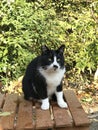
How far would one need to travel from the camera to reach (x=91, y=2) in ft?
19.6

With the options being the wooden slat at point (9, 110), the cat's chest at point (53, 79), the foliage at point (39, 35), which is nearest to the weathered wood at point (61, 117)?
the cat's chest at point (53, 79)

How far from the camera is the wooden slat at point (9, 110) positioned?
271cm

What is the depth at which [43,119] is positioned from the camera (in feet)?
9.30

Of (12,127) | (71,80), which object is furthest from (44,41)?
(12,127)

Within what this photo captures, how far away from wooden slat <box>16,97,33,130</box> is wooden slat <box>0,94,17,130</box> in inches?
2.0

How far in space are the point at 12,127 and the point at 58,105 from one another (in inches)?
26.4

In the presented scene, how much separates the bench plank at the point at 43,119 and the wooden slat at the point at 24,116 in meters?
0.06

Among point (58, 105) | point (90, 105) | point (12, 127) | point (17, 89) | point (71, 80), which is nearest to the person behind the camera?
point (12, 127)

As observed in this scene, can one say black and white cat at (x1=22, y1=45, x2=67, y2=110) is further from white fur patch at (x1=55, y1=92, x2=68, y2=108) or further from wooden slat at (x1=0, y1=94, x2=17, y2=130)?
wooden slat at (x1=0, y1=94, x2=17, y2=130)

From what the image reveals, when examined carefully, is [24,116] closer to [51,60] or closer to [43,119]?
[43,119]

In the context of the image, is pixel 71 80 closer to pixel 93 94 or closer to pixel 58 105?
pixel 93 94

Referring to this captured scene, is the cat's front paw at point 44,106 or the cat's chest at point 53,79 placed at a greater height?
the cat's chest at point 53,79

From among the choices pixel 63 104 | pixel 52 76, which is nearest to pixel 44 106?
pixel 63 104

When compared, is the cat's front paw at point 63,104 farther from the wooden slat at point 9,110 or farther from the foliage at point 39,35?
the foliage at point 39,35
